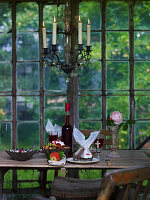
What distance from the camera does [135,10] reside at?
391 cm

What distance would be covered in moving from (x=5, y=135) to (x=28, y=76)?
744 millimetres

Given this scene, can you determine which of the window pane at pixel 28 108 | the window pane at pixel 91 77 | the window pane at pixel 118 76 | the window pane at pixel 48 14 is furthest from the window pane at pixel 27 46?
the window pane at pixel 118 76

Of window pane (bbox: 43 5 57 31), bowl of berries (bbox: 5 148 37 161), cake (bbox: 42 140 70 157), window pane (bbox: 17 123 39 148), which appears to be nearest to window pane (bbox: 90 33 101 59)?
window pane (bbox: 43 5 57 31)

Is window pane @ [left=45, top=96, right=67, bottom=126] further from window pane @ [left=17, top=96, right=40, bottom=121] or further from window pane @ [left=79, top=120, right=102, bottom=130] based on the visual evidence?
window pane @ [left=79, top=120, right=102, bottom=130]

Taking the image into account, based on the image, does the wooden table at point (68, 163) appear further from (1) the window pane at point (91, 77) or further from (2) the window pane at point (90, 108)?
(1) the window pane at point (91, 77)

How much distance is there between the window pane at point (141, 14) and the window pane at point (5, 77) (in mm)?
1575

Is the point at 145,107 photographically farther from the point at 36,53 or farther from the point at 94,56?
the point at 36,53

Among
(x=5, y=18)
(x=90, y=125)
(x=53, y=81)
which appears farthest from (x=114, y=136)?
(x=5, y=18)

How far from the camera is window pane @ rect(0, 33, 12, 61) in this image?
3.93 m

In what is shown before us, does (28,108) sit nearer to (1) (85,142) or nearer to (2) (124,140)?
(2) (124,140)

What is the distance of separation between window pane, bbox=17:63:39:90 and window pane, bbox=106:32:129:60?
34.2 inches

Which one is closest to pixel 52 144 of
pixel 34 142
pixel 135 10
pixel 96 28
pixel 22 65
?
pixel 34 142

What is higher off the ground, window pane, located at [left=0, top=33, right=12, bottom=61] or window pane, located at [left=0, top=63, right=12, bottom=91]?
window pane, located at [left=0, top=33, right=12, bottom=61]

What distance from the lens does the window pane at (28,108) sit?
3938 millimetres
